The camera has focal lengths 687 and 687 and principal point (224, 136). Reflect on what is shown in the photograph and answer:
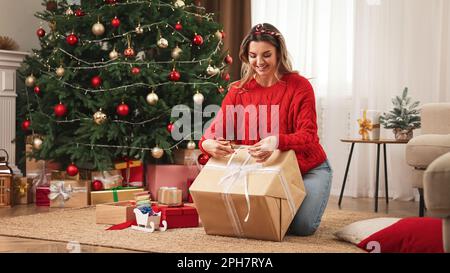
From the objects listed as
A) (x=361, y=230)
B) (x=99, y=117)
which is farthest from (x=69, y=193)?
(x=361, y=230)

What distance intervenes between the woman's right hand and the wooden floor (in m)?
0.54

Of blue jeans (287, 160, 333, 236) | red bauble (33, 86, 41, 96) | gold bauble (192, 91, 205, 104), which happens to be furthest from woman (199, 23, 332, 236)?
red bauble (33, 86, 41, 96)

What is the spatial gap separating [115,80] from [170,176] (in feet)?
2.18

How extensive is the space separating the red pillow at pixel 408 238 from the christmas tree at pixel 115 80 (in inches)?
67.5

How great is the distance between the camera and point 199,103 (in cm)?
411

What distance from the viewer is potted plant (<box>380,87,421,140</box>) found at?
405 cm

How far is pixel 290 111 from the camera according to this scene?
2.91 meters

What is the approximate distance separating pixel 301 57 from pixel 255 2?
594mm

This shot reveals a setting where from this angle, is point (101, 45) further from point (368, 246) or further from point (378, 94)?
point (368, 246)

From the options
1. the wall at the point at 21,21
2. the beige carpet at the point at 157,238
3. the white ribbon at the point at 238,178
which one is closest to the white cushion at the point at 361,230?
the beige carpet at the point at 157,238

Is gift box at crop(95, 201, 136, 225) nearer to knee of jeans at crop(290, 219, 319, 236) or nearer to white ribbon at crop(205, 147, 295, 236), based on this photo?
white ribbon at crop(205, 147, 295, 236)

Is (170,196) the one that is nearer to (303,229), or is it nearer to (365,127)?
(303,229)

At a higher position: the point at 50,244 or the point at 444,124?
the point at 444,124
